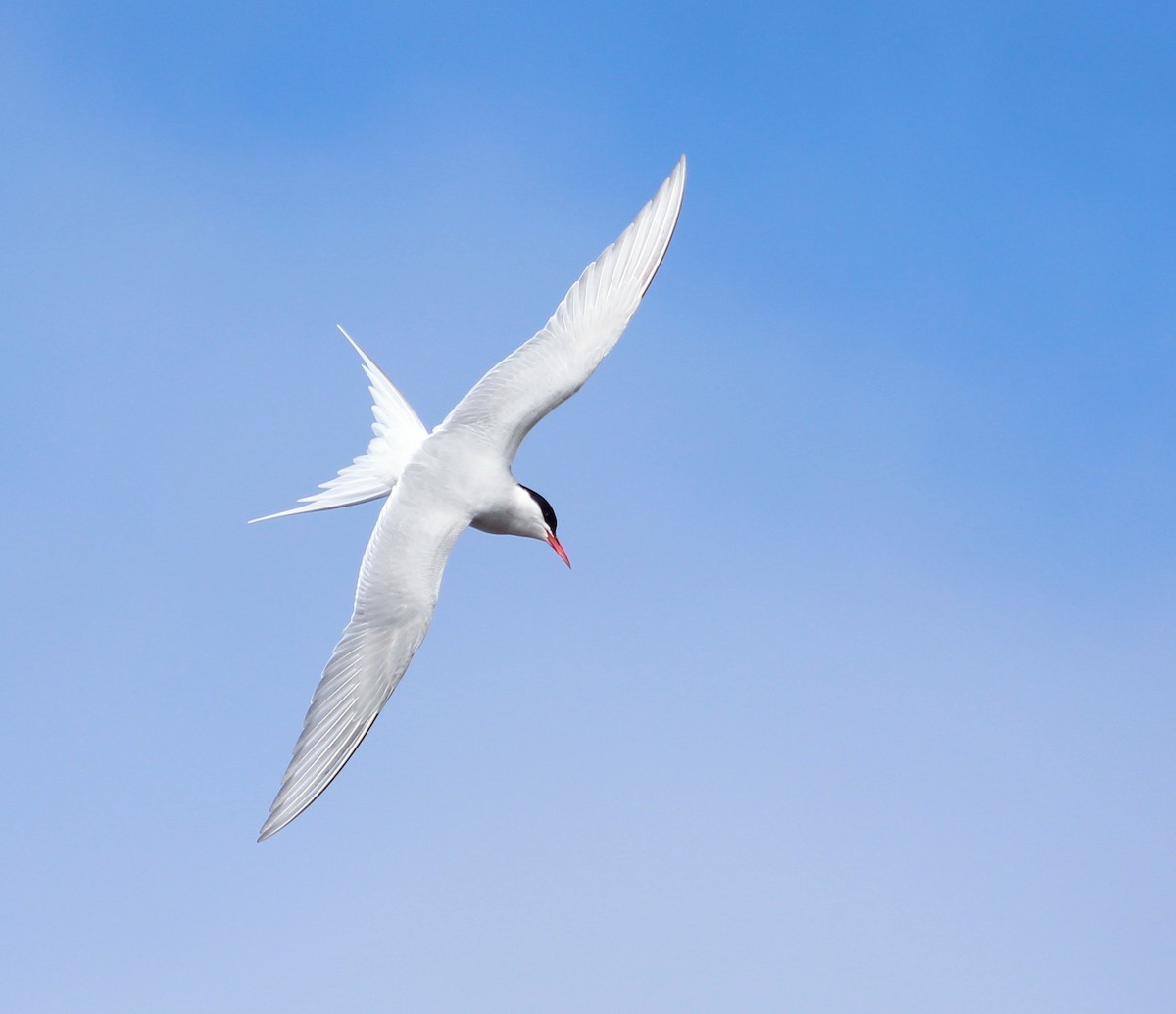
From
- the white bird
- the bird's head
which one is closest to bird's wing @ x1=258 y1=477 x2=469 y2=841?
the white bird

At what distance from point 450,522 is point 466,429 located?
596 millimetres

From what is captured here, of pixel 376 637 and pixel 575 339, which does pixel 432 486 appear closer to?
pixel 376 637

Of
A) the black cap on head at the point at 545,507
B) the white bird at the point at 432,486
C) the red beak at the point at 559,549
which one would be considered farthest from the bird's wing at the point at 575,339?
the red beak at the point at 559,549

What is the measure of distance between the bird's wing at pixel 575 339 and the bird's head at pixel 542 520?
244 mm

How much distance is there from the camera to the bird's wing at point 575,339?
21.5 feet

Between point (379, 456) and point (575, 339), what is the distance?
3.98 ft

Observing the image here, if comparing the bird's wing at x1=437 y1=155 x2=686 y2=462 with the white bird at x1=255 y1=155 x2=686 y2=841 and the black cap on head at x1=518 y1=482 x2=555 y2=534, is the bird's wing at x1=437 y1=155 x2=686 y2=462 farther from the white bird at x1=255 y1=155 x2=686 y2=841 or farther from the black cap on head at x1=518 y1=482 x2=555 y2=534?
the black cap on head at x1=518 y1=482 x2=555 y2=534

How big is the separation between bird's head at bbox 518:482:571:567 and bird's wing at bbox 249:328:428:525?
624 mm

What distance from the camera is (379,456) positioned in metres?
6.60

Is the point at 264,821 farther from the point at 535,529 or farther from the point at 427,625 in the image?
the point at 535,529

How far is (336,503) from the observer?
21.6 ft

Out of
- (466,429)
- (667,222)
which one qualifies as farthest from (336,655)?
(667,222)

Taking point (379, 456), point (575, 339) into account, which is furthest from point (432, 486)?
point (575, 339)

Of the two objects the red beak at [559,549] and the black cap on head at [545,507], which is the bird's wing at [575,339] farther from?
the red beak at [559,549]
